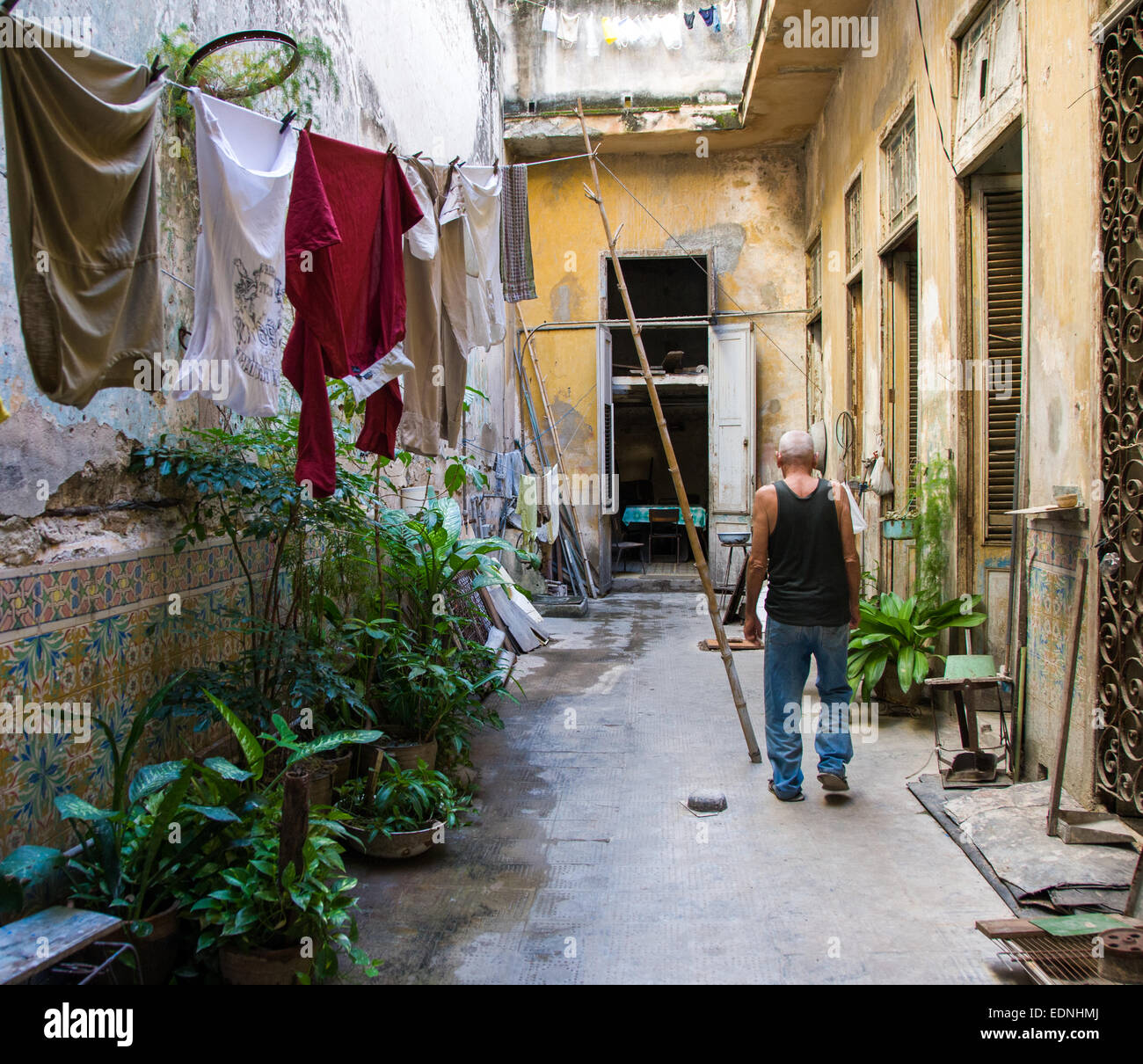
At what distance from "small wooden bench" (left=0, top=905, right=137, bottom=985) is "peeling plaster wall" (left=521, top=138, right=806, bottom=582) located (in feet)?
32.3

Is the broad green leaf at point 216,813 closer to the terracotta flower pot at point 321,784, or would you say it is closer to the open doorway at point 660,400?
the terracotta flower pot at point 321,784

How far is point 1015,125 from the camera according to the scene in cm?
467

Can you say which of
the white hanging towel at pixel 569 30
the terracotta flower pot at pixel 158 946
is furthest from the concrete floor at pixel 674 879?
the white hanging towel at pixel 569 30

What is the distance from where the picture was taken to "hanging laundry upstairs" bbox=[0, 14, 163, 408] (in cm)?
223

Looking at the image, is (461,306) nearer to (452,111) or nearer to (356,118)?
(356,118)

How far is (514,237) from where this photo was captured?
17.1 feet

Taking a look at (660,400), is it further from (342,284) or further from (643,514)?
(342,284)

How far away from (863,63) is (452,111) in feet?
12.9

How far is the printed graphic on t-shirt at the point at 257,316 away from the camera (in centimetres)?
320

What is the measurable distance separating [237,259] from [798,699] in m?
3.14

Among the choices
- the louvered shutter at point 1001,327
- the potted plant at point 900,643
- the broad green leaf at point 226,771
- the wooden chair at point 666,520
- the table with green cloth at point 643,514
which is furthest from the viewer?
the table with green cloth at point 643,514

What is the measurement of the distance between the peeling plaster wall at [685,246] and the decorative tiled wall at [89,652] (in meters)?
8.57

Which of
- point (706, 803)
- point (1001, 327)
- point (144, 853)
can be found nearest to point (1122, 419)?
point (1001, 327)
